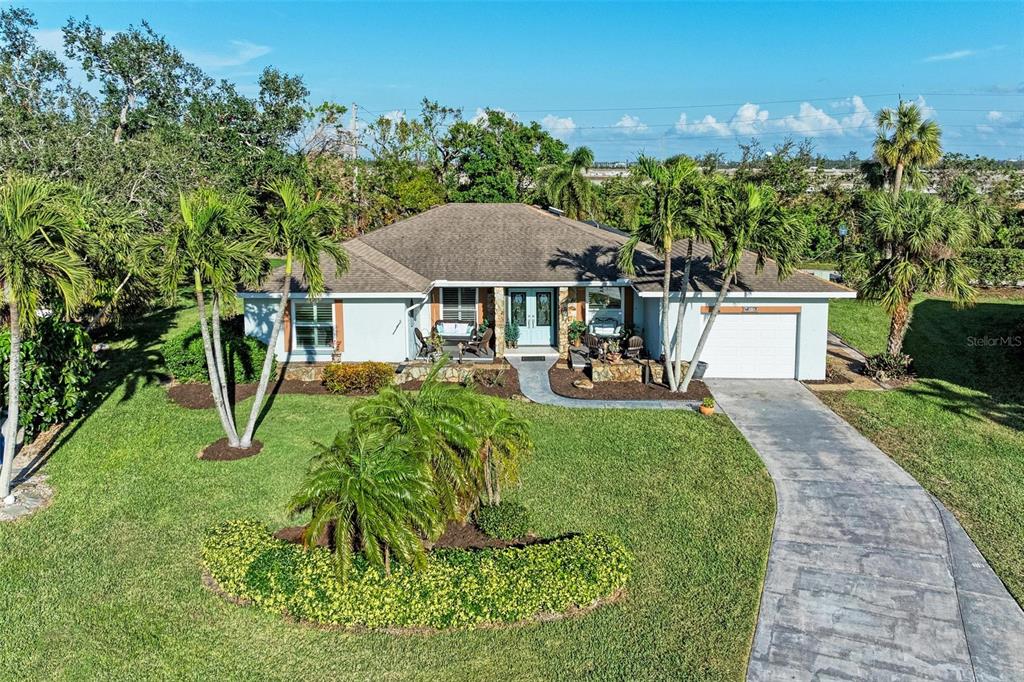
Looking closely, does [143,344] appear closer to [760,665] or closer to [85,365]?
[85,365]

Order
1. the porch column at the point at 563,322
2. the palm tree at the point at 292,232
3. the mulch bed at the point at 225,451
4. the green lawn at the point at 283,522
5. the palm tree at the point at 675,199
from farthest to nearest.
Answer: the porch column at the point at 563,322 < the palm tree at the point at 675,199 < the mulch bed at the point at 225,451 < the palm tree at the point at 292,232 < the green lawn at the point at 283,522

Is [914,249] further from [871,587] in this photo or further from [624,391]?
[871,587]

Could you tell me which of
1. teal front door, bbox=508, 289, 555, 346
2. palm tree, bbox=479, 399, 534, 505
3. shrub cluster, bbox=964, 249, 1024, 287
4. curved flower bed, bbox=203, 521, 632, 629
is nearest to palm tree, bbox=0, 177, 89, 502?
curved flower bed, bbox=203, 521, 632, 629

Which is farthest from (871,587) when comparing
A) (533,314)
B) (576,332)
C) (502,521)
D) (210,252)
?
(533,314)

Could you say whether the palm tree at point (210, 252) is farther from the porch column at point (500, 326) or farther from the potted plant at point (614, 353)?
the potted plant at point (614, 353)

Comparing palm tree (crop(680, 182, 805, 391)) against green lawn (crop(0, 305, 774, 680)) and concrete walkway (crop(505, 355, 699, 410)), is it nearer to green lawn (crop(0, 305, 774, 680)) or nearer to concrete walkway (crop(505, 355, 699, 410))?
concrete walkway (crop(505, 355, 699, 410))

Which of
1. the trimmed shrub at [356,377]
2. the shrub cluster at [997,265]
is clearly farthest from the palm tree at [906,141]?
the trimmed shrub at [356,377]

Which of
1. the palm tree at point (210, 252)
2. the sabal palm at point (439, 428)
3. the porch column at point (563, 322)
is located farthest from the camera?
the porch column at point (563, 322)
